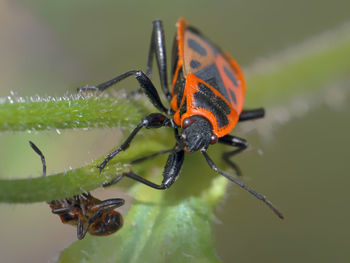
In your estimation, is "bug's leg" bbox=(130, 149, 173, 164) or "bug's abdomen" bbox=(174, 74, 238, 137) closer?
"bug's leg" bbox=(130, 149, 173, 164)

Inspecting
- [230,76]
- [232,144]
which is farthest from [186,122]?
[230,76]

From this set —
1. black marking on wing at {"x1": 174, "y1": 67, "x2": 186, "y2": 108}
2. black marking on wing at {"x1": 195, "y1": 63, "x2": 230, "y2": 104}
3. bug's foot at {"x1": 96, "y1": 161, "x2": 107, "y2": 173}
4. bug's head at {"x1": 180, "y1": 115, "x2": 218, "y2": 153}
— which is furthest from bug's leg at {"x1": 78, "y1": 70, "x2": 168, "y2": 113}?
bug's foot at {"x1": 96, "y1": 161, "x2": 107, "y2": 173}

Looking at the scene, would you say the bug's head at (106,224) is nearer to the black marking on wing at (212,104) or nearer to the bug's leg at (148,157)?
the bug's leg at (148,157)

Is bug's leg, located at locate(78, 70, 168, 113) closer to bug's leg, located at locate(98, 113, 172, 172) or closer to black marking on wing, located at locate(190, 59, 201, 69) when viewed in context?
bug's leg, located at locate(98, 113, 172, 172)

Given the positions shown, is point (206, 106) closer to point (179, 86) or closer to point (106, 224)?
point (179, 86)

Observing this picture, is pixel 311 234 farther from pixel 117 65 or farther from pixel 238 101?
pixel 117 65

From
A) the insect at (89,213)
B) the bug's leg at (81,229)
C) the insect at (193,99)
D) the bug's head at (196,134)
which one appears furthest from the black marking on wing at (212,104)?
the bug's leg at (81,229)
